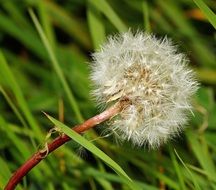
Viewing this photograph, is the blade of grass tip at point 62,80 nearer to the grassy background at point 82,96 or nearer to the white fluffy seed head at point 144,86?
the grassy background at point 82,96

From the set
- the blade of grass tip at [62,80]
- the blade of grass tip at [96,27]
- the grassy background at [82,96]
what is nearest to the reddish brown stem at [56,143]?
the grassy background at [82,96]

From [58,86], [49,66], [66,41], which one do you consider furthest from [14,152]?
[66,41]

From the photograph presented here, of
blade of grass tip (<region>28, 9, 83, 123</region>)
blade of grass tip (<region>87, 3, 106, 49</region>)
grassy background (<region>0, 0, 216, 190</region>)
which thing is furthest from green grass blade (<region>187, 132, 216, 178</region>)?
blade of grass tip (<region>87, 3, 106, 49</region>)

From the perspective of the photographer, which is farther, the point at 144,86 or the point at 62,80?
the point at 62,80

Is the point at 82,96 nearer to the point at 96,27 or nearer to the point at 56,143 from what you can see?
the point at 96,27

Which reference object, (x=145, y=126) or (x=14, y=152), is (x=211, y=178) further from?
(x=14, y=152)

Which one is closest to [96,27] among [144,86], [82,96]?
[82,96]
